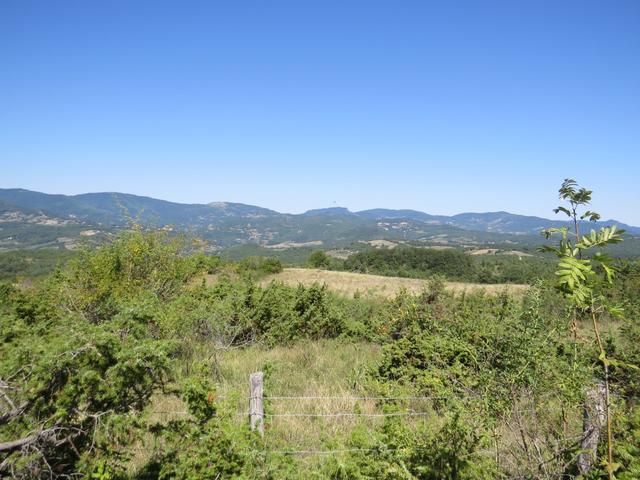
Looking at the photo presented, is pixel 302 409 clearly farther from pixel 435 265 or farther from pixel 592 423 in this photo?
pixel 435 265

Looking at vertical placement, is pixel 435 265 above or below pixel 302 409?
below

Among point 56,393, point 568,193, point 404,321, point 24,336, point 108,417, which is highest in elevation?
point 568,193

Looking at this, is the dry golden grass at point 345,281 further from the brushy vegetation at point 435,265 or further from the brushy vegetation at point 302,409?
the brushy vegetation at point 302,409

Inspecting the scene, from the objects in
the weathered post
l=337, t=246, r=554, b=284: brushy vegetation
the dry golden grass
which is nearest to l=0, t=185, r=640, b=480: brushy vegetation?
the weathered post

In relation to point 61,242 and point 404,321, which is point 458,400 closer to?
point 404,321

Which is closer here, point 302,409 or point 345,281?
point 302,409

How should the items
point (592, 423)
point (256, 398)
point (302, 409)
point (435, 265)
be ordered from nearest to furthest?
point (592, 423) < point (256, 398) < point (302, 409) < point (435, 265)

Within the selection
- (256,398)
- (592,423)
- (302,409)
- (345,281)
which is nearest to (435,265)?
(345,281)

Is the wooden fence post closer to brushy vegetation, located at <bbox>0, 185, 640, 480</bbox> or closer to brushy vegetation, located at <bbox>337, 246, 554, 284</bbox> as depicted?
brushy vegetation, located at <bbox>0, 185, 640, 480</bbox>

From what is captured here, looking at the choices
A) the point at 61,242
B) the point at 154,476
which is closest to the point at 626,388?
the point at 154,476

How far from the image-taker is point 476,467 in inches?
134

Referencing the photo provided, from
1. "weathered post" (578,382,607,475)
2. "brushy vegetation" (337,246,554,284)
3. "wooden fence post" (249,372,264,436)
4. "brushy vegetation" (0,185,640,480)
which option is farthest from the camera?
"brushy vegetation" (337,246,554,284)

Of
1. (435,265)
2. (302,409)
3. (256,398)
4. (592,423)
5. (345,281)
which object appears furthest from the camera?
(435,265)

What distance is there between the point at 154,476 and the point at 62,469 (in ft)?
3.25
